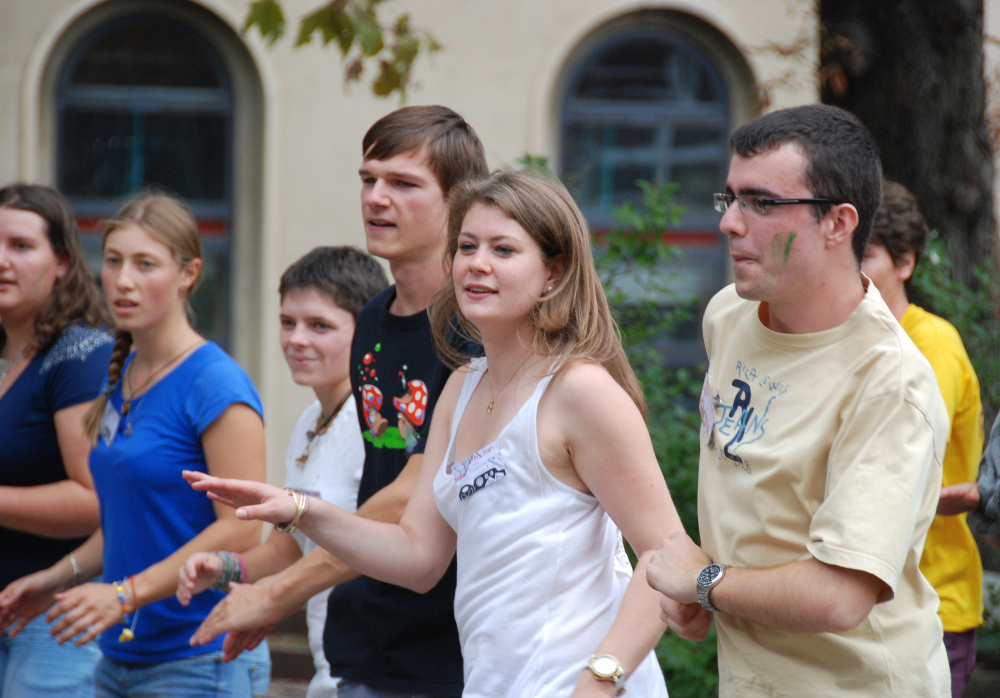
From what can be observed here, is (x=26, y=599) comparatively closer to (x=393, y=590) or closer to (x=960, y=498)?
(x=393, y=590)

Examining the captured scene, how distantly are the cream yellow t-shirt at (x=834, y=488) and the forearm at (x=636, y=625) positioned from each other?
0.15 m

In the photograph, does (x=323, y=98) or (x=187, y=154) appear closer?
(x=323, y=98)

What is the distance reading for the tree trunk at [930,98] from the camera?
15.6 ft

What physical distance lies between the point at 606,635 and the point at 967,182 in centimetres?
372

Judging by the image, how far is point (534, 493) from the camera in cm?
202

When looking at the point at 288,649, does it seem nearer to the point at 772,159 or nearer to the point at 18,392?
the point at 18,392

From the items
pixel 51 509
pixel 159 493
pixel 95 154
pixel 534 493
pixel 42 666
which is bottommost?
pixel 42 666

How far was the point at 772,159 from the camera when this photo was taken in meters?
1.86

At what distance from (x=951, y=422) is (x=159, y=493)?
90.7 inches

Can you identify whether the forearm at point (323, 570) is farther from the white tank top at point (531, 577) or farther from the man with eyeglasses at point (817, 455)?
the man with eyeglasses at point (817, 455)

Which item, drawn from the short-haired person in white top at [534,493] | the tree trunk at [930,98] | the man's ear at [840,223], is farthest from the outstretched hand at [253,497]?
the tree trunk at [930,98]

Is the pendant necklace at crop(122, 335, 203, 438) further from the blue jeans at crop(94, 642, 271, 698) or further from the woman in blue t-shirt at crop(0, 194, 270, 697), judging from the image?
the blue jeans at crop(94, 642, 271, 698)

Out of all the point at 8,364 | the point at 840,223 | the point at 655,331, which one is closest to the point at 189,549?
the point at 8,364

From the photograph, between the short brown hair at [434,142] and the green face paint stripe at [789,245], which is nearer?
the green face paint stripe at [789,245]
